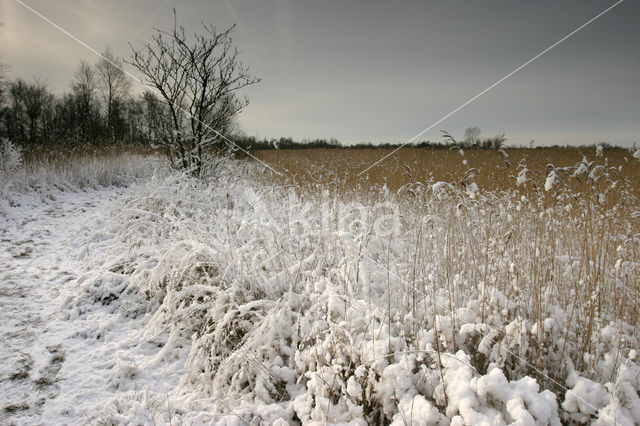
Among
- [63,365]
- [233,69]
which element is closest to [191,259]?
[63,365]

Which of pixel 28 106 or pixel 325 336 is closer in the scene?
pixel 325 336

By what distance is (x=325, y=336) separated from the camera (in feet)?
7.84

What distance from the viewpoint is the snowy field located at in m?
1.81

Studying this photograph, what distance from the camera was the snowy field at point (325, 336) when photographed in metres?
1.81

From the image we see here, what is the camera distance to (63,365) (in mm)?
2551

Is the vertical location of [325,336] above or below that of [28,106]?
below

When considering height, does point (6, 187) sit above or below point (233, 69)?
below

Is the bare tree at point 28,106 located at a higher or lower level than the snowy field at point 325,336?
higher

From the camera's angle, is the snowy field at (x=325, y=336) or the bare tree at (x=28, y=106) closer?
the snowy field at (x=325, y=336)

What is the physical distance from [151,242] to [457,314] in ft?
13.4

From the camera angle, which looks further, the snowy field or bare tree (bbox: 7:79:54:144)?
bare tree (bbox: 7:79:54:144)

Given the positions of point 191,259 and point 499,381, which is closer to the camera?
point 499,381

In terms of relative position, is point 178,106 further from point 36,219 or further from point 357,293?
point 357,293

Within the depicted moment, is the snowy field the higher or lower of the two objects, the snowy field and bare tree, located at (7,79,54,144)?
the lower
